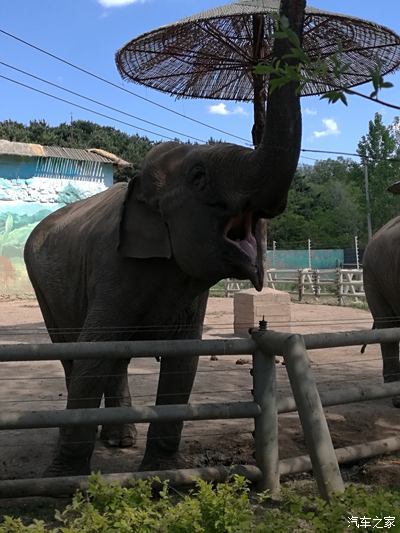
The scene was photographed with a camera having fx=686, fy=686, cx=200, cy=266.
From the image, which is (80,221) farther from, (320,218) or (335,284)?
(320,218)

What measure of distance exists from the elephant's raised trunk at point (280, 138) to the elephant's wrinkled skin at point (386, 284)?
13.3 ft

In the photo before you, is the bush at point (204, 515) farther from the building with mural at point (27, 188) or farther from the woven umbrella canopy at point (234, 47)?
the building with mural at point (27, 188)

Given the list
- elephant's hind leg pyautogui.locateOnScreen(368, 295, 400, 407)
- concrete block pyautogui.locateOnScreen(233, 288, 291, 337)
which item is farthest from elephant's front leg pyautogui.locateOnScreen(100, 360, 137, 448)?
concrete block pyautogui.locateOnScreen(233, 288, 291, 337)

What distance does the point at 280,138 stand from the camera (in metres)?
3.00

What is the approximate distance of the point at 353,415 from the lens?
594cm

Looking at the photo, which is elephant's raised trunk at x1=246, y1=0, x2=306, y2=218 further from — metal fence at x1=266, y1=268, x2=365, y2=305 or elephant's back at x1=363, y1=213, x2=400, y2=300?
metal fence at x1=266, y1=268, x2=365, y2=305

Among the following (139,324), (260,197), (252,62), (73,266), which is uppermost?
(252,62)

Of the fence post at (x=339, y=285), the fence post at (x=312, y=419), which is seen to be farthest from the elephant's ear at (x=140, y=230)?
the fence post at (x=339, y=285)

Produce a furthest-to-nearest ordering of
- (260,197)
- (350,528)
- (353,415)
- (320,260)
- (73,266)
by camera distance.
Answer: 1. (320,260)
2. (353,415)
3. (73,266)
4. (260,197)
5. (350,528)

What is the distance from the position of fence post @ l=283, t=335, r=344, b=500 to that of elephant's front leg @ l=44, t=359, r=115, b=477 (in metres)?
1.09

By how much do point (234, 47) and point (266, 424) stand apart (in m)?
7.75

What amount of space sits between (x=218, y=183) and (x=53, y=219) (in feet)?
9.86

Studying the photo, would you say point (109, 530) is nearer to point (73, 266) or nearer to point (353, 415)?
point (73, 266)

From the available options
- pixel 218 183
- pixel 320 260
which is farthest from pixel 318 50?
pixel 320 260
